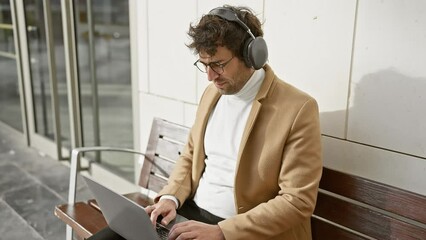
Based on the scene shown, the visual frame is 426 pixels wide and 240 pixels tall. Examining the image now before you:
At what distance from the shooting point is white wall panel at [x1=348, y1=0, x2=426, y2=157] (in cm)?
143

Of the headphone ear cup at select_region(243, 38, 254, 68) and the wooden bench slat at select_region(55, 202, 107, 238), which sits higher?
the headphone ear cup at select_region(243, 38, 254, 68)

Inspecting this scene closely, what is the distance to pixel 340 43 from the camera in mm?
1646

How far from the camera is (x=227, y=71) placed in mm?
1513

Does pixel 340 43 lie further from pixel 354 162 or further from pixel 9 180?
pixel 9 180

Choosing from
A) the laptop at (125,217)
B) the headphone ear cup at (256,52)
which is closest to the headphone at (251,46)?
the headphone ear cup at (256,52)

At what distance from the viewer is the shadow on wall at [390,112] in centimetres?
145

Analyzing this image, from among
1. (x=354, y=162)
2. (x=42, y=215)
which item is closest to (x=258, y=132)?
(x=354, y=162)

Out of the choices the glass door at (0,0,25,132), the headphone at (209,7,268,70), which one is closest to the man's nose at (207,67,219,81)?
the headphone at (209,7,268,70)

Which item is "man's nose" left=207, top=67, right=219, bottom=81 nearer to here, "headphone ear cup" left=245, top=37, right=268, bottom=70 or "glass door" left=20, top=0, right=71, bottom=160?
"headphone ear cup" left=245, top=37, right=268, bottom=70

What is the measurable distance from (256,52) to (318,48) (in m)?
0.41

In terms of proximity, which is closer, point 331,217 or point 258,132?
point 258,132

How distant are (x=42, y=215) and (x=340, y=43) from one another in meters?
2.54

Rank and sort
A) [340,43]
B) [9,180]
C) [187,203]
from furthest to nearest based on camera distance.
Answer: [9,180] < [187,203] < [340,43]

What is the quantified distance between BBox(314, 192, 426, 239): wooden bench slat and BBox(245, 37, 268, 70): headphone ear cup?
61 centimetres
